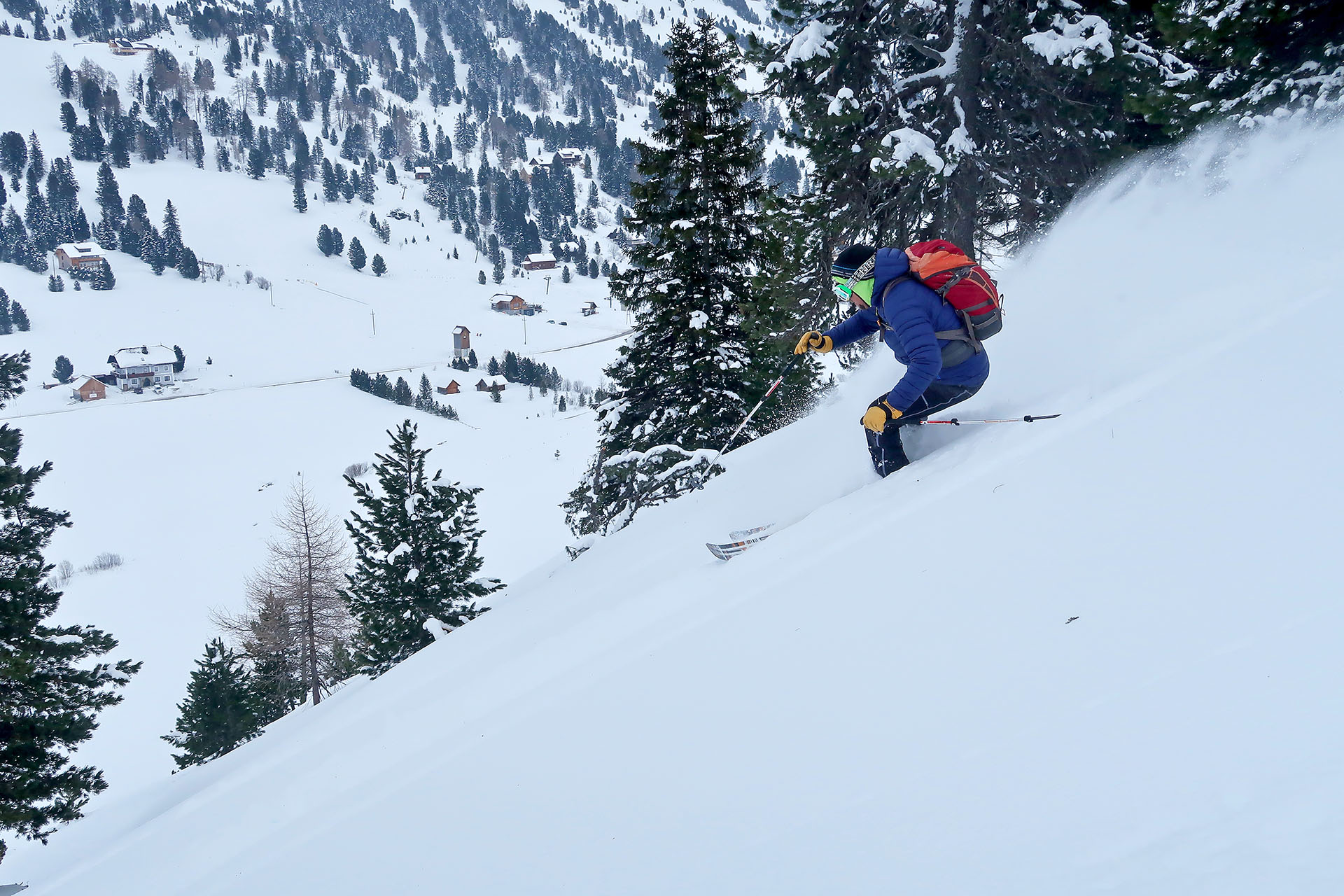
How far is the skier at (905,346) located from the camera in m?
5.60

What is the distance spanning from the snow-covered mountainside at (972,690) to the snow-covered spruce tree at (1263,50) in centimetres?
161

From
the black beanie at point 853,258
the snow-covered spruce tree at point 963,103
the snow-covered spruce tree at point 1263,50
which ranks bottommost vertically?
the black beanie at point 853,258

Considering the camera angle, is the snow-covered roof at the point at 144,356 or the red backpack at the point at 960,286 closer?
the red backpack at the point at 960,286

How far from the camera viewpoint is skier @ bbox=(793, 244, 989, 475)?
18.4 feet

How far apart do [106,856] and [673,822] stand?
250 inches

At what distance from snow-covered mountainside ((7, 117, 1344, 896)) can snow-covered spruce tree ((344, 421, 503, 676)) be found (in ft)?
46.5

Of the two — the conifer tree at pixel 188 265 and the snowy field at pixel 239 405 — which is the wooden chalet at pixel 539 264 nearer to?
the snowy field at pixel 239 405

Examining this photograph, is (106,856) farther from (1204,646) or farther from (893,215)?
(893,215)

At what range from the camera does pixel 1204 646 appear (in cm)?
240

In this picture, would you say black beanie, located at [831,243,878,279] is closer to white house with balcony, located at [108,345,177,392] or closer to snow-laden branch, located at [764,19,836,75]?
snow-laden branch, located at [764,19,836,75]

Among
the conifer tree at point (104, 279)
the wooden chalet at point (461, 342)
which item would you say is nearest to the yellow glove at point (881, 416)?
the wooden chalet at point (461, 342)

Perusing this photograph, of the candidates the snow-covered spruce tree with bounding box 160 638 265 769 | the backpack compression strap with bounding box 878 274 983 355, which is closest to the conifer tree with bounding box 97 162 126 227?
the snow-covered spruce tree with bounding box 160 638 265 769

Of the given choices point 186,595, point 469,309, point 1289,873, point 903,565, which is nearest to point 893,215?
point 903,565

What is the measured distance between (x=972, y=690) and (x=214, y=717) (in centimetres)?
2782
